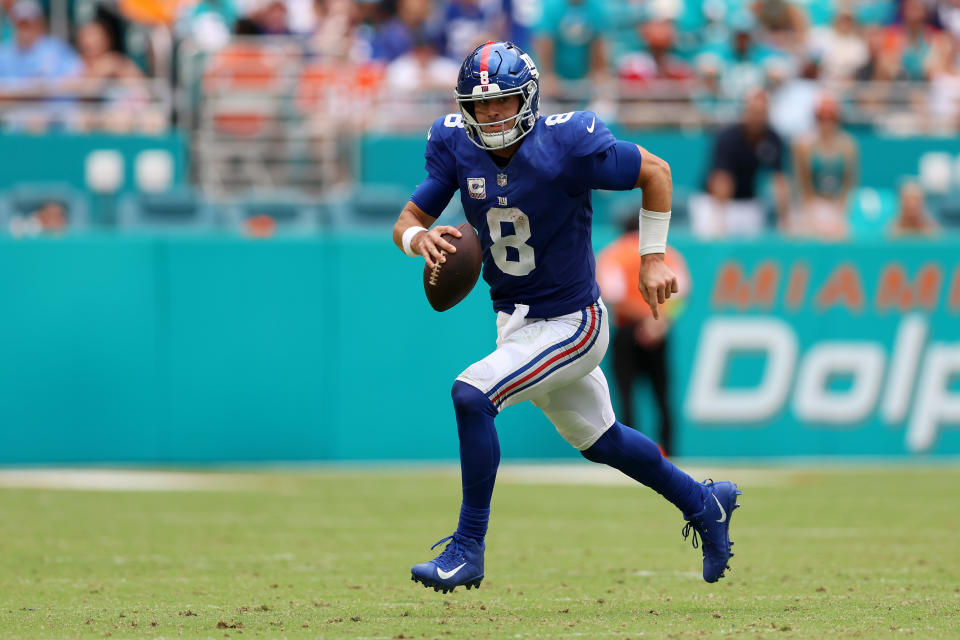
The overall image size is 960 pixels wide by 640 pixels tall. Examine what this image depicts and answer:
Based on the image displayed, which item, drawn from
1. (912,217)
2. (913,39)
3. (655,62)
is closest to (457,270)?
(912,217)

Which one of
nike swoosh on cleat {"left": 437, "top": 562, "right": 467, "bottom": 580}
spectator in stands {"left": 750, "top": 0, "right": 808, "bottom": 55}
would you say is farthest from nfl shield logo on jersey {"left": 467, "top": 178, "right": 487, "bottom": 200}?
Result: spectator in stands {"left": 750, "top": 0, "right": 808, "bottom": 55}

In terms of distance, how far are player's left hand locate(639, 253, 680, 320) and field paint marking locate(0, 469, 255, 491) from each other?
531 centimetres

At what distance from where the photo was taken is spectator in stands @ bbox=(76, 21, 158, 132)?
13234 millimetres

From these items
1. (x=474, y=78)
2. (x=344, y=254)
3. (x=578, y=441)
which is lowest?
(x=344, y=254)

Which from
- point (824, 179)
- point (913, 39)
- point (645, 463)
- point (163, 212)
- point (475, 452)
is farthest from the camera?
point (913, 39)

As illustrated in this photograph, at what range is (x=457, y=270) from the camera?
16.7ft

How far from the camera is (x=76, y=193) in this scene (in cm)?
1269

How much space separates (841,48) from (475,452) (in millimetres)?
11766

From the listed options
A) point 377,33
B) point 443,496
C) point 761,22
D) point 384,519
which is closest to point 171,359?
point 443,496

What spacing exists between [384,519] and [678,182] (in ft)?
21.3

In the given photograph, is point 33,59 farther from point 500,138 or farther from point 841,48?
point 500,138

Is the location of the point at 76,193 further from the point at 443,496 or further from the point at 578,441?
the point at 578,441

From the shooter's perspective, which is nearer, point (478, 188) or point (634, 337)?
point (478, 188)

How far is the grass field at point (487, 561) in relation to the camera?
4758mm
